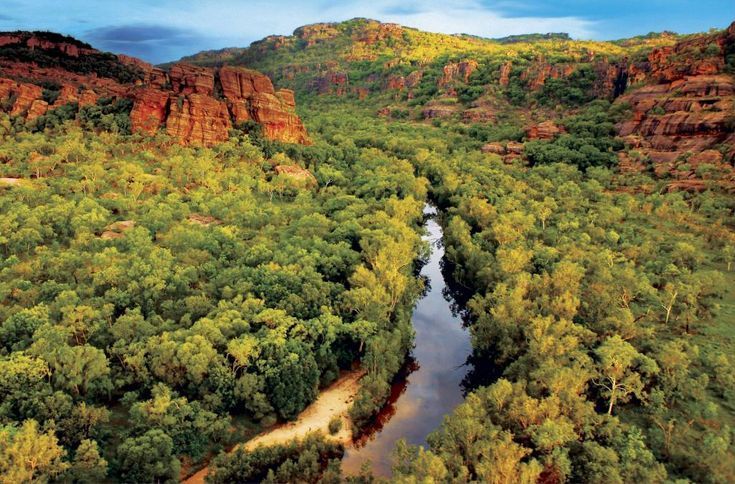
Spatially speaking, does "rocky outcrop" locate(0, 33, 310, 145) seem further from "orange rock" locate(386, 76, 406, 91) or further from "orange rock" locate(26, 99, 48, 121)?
"orange rock" locate(386, 76, 406, 91)

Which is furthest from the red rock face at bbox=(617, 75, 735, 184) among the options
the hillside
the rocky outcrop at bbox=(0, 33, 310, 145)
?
the rocky outcrop at bbox=(0, 33, 310, 145)

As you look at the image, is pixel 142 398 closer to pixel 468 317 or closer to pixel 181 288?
pixel 181 288

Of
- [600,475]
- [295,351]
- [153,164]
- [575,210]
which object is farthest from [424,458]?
[153,164]

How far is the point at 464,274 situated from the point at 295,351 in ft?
91.6

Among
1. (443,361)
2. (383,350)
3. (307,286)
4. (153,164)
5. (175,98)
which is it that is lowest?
(443,361)

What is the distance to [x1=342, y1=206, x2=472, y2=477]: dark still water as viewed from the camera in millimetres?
37719

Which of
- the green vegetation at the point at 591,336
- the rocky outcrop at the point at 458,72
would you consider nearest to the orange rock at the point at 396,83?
the rocky outcrop at the point at 458,72

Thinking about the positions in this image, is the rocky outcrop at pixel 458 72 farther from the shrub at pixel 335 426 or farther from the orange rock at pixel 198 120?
the shrub at pixel 335 426

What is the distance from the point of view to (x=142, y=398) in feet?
120

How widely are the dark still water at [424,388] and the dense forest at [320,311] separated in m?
1.90

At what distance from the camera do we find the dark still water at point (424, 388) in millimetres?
37719

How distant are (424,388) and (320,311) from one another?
37.9 ft

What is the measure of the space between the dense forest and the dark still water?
190 cm

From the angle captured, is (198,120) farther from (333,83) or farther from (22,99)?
(333,83)
